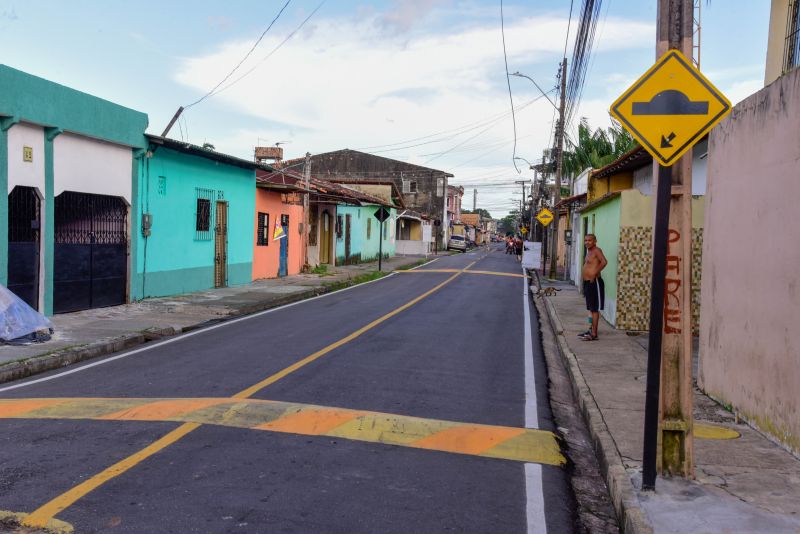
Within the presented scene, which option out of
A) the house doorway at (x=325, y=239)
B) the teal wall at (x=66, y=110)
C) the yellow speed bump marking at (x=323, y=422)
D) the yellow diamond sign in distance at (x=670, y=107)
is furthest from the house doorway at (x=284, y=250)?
the yellow diamond sign in distance at (x=670, y=107)

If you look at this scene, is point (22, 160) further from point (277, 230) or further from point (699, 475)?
point (277, 230)

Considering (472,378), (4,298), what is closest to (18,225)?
(4,298)

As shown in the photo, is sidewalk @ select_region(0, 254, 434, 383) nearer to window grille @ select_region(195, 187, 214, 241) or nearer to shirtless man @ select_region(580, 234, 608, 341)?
window grille @ select_region(195, 187, 214, 241)

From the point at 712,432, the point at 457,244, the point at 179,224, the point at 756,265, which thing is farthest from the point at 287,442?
the point at 457,244

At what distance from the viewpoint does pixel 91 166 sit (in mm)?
15164

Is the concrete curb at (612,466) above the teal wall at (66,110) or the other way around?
the other way around

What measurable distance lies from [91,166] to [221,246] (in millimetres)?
7178

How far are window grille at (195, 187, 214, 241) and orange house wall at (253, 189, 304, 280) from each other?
3.67 metres

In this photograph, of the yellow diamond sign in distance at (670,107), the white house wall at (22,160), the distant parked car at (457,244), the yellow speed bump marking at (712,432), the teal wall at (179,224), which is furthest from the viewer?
the distant parked car at (457,244)

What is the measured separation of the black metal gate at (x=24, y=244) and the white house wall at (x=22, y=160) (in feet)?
0.60

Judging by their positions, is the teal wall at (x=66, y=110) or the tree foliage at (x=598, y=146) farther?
the tree foliage at (x=598, y=146)

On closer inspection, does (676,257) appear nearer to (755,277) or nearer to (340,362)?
(755,277)

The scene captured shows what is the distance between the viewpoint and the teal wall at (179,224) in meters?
17.5

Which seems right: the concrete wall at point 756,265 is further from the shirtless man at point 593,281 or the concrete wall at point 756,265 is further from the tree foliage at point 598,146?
the tree foliage at point 598,146
